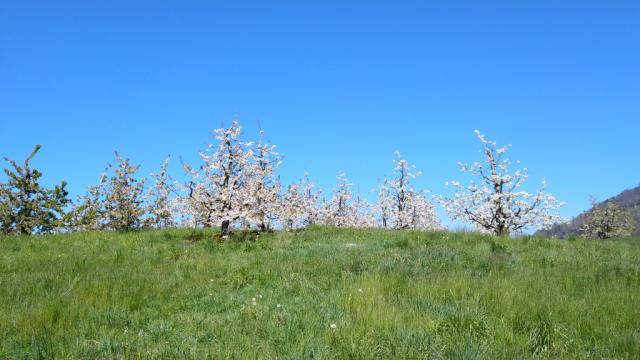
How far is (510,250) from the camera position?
1387cm

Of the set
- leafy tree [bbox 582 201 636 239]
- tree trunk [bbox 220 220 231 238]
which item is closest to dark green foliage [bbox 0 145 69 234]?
tree trunk [bbox 220 220 231 238]

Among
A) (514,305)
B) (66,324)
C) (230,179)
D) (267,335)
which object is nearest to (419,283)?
(514,305)

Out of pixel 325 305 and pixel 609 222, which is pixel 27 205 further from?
pixel 609 222

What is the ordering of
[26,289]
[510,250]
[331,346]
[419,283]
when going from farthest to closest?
[510,250]
[26,289]
[419,283]
[331,346]

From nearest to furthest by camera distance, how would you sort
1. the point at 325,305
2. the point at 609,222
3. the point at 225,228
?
the point at 325,305, the point at 225,228, the point at 609,222

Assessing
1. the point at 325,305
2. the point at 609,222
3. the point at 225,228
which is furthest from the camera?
the point at 609,222

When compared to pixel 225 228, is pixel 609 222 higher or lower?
higher

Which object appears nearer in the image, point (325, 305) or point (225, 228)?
point (325, 305)

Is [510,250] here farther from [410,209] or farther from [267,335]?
[410,209]

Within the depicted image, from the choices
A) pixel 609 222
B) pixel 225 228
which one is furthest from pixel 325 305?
pixel 609 222

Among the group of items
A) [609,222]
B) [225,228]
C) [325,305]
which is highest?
[609,222]

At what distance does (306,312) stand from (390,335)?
1.73 meters

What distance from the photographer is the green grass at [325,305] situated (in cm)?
547

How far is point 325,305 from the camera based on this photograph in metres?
7.20
